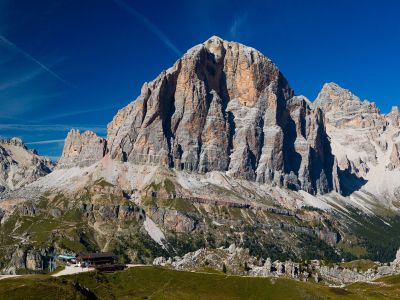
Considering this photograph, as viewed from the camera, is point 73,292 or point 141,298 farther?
point 141,298

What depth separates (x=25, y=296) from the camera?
167 meters

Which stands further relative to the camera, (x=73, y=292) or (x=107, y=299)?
(x=107, y=299)

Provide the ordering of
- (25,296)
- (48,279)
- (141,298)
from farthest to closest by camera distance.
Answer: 1. (141,298)
2. (48,279)
3. (25,296)

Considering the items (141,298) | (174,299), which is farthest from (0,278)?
(174,299)

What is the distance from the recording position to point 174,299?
198500 millimetres

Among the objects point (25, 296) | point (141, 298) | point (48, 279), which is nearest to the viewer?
point (25, 296)

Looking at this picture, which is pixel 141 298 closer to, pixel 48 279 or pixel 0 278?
pixel 48 279

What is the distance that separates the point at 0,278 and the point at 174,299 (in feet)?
210

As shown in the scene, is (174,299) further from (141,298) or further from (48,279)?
(48,279)

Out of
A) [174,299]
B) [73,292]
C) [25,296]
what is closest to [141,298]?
[174,299]

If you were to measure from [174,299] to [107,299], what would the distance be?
2450cm

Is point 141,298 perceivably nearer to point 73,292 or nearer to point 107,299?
point 107,299

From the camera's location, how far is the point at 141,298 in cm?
19800

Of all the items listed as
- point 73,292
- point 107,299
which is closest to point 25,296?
point 73,292
